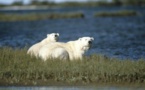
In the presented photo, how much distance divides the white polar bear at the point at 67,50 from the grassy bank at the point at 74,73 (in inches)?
45.0

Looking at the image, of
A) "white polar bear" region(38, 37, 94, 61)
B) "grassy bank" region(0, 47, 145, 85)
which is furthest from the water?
"grassy bank" region(0, 47, 145, 85)

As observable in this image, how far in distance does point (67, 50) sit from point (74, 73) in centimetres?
307

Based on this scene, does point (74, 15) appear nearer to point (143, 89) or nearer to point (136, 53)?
point (136, 53)

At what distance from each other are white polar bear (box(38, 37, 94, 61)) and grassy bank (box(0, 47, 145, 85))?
3.75 feet

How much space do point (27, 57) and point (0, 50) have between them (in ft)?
4.89

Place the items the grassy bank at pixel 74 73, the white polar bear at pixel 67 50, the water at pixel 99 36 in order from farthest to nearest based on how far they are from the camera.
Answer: the water at pixel 99 36 < the white polar bear at pixel 67 50 < the grassy bank at pixel 74 73

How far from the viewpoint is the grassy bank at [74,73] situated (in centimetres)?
1673

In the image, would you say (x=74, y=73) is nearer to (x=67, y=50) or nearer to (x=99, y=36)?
(x=67, y=50)

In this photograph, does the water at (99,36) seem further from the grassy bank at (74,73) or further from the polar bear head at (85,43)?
the grassy bank at (74,73)

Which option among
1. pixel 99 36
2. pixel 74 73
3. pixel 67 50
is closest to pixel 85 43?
pixel 67 50

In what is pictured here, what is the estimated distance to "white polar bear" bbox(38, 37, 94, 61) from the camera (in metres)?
19.4

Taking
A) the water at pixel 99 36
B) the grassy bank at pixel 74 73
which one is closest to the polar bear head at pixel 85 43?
the grassy bank at pixel 74 73

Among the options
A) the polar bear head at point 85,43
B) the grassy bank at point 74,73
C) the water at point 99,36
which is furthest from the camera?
the water at point 99,36

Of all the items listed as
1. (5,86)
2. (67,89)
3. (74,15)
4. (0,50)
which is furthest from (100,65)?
(74,15)
